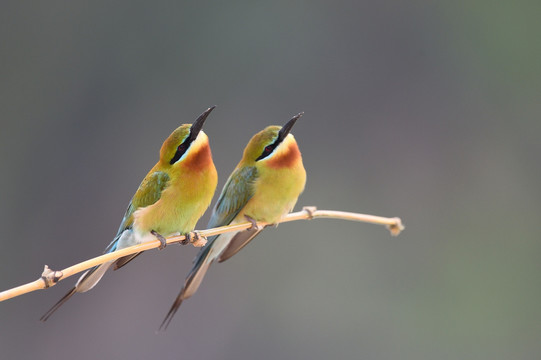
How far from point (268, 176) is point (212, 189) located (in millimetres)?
351

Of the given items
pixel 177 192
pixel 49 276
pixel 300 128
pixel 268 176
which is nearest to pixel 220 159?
pixel 300 128

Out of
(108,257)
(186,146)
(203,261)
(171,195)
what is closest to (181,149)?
(186,146)

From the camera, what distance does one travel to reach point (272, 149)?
4.22ft

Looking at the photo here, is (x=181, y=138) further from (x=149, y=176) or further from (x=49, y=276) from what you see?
(x=49, y=276)

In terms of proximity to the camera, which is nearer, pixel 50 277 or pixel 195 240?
pixel 50 277

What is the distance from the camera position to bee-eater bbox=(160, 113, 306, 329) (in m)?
1.29

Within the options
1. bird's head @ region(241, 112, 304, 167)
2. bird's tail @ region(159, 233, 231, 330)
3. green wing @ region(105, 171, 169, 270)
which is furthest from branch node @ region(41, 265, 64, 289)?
bird's head @ region(241, 112, 304, 167)

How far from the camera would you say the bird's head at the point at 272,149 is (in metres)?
1.24

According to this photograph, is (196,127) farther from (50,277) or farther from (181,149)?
(50,277)

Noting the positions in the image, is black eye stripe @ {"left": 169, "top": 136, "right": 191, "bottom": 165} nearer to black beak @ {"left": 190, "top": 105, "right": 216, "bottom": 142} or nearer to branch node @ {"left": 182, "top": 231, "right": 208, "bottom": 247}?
black beak @ {"left": 190, "top": 105, "right": 216, "bottom": 142}

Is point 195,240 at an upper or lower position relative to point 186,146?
lower

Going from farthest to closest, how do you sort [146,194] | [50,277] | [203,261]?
[203,261]
[146,194]
[50,277]

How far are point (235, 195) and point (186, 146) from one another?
1.63 ft

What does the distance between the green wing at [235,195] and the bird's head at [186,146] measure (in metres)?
0.34
